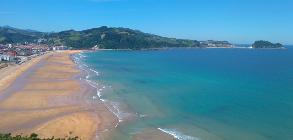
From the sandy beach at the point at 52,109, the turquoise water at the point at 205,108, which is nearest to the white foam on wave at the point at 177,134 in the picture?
the turquoise water at the point at 205,108

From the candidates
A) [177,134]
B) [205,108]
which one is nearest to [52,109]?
[177,134]

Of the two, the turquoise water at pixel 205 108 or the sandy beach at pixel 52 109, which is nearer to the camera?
the turquoise water at pixel 205 108

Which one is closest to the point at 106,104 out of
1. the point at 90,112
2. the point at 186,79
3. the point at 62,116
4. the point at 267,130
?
the point at 90,112

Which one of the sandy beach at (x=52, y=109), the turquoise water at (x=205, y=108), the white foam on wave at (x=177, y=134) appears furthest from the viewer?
the sandy beach at (x=52, y=109)

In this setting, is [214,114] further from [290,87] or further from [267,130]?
[290,87]

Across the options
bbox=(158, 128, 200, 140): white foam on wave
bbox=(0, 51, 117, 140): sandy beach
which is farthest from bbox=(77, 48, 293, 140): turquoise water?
bbox=(0, 51, 117, 140): sandy beach

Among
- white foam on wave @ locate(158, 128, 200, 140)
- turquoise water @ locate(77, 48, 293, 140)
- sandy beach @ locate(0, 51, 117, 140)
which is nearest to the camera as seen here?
white foam on wave @ locate(158, 128, 200, 140)

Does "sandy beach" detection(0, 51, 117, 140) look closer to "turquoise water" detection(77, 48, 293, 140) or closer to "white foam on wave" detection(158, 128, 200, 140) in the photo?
"turquoise water" detection(77, 48, 293, 140)

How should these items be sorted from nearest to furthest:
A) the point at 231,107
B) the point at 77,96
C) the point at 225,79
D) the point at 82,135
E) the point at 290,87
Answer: the point at 82,135
the point at 231,107
the point at 77,96
the point at 290,87
the point at 225,79

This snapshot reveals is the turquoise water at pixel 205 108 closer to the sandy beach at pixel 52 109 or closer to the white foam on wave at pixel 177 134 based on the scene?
the white foam on wave at pixel 177 134
